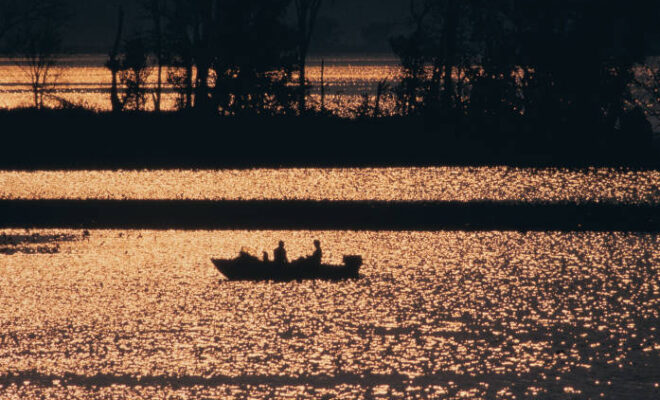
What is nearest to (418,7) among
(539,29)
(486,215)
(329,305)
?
(539,29)

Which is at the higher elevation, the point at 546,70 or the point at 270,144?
the point at 546,70

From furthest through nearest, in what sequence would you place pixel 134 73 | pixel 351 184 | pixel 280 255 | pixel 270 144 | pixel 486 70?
pixel 134 73 → pixel 486 70 → pixel 270 144 → pixel 351 184 → pixel 280 255

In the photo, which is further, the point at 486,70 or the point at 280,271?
the point at 486,70

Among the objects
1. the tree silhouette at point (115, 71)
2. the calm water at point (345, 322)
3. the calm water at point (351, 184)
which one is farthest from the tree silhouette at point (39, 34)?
the calm water at point (345, 322)

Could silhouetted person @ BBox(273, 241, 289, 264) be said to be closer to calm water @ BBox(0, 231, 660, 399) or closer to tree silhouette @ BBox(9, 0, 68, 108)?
calm water @ BBox(0, 231, 660, 399)

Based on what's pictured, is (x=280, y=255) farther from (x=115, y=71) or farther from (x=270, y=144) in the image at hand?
(x=115, y=71)

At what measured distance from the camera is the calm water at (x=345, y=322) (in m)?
20.5

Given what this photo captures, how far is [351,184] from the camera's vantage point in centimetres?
4441

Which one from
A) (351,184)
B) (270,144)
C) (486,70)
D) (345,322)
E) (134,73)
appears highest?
(486,70)

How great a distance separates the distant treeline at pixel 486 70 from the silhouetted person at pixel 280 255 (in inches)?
983

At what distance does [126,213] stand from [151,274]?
8.82 meters

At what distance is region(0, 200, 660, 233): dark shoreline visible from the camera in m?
36.3

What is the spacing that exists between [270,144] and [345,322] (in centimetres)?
2916

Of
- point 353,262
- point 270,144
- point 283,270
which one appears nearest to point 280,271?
point 283,270
